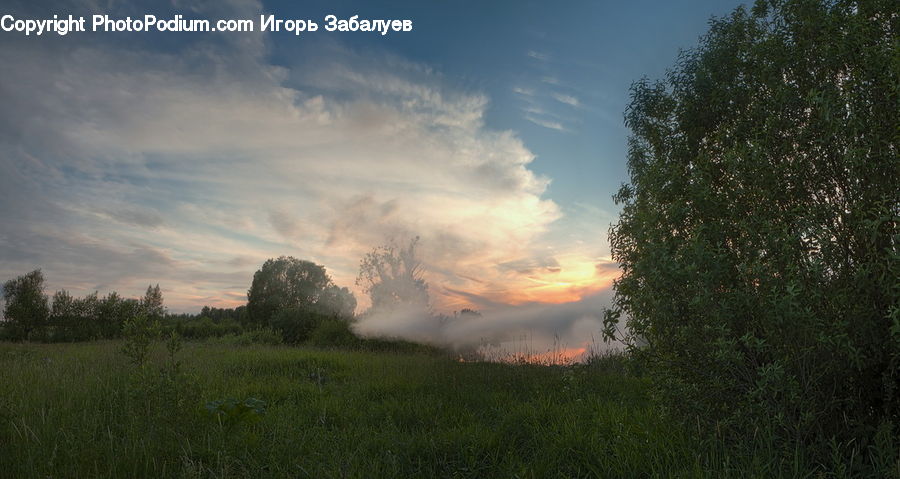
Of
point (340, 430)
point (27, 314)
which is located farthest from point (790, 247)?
point (27, 314)

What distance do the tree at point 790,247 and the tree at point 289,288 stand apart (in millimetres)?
46757

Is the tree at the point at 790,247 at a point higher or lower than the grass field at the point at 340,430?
higher

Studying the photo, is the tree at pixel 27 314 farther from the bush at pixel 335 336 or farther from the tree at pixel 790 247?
the tree at pixel 790 247

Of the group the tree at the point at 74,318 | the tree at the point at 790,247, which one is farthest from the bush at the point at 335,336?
the tree at the point at 74,318

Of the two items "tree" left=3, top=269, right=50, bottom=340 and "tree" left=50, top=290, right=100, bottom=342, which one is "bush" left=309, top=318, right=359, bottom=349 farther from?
"tree" left=3, top=269, right=50, bottom=340

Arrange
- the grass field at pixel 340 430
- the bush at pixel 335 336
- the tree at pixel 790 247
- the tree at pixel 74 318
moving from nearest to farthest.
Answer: the tree at pixel 790 247 < the grass field at pixel 340 430 < the bush at pixel 335 336 < the tree at pixel 74 318

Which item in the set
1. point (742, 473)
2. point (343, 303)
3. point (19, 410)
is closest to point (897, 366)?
point (742, 473)

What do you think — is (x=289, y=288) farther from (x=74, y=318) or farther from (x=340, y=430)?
(x=340, y=430)

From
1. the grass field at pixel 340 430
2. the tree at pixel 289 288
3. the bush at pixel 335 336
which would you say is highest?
the tree at pixel 289 288

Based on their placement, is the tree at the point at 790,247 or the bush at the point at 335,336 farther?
the bush at the point at 335,336

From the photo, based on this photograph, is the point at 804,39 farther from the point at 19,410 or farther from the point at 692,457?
the point at 19,410

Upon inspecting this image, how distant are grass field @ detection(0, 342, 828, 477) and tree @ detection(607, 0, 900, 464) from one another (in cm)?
103

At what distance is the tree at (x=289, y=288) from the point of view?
52.7m

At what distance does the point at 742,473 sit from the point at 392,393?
7286 mm
